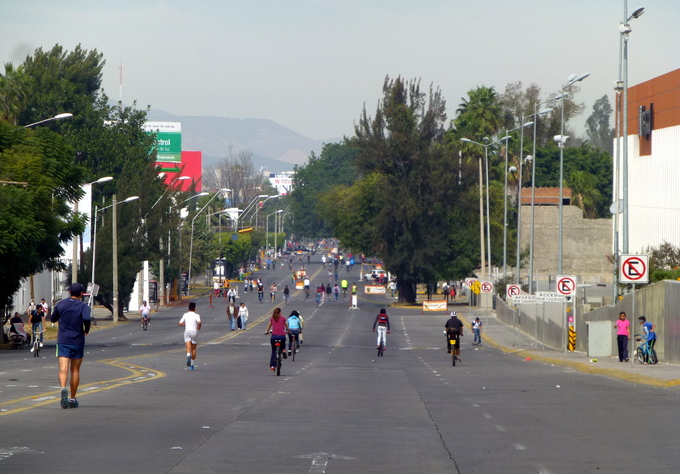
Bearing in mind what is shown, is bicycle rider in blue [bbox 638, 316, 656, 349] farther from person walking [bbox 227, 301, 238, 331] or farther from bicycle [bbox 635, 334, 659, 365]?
person walking [bbox 227, 301, 238, 331]

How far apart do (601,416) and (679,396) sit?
4.20m

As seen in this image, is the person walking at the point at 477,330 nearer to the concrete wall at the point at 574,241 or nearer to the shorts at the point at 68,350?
the shorts at the point at 68,350

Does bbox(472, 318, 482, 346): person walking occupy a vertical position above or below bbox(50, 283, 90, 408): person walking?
below

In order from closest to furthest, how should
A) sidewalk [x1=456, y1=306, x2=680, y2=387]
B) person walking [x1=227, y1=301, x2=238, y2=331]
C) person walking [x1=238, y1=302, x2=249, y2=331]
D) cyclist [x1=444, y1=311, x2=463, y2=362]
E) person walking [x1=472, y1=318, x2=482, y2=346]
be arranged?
sidewalk [x1=456, y1=306, x2=680, y2=387]
cyclist [x1=444, y1=311, x2=463, y2=362]
person walking [x1=472, y1=318, x2=482, y2=346]
person walking [x1=227, y1=301, x2=238, y2=331]
person walking [x1=238, y1=302, x2=249, y2=331]

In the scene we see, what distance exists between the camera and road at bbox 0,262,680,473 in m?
11.0

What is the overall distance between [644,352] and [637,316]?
537 cm

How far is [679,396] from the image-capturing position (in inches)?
776

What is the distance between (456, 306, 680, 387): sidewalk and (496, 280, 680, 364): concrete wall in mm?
585

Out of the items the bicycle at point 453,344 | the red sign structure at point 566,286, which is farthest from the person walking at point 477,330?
the bicycle at point 453,344

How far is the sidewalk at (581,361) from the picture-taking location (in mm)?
24947

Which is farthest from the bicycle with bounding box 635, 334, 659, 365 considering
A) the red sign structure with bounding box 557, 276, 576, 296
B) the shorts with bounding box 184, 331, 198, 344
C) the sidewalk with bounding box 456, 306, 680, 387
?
the shorts with bounding box 184, 331, 198, 344

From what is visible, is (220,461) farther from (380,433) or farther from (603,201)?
(603,201)

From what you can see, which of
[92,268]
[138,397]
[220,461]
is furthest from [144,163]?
[220,461]

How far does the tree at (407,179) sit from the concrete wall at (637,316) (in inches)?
1350
